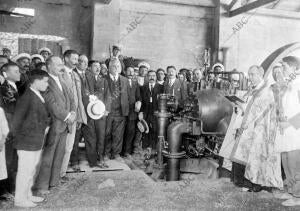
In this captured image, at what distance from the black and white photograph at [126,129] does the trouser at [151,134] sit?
1.0 inches

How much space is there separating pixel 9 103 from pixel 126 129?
3232 millimetres

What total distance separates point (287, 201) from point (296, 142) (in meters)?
0.76

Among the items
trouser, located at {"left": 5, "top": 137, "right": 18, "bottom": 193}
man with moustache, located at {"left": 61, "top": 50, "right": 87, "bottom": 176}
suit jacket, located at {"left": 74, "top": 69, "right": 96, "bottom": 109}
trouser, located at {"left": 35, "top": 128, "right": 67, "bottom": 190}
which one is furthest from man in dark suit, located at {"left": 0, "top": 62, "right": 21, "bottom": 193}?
suit jacket, located at {"left": 74, "top": 69, "right": 96, "bottom": 109}

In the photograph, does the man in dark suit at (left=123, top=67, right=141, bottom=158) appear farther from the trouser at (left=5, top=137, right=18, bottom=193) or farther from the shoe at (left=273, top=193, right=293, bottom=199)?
the shoe at (left=273, top=193, right=293, bottom=199)

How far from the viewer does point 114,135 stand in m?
6.53

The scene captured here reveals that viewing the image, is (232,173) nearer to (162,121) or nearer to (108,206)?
(162,121)

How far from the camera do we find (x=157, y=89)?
7051 millimetres

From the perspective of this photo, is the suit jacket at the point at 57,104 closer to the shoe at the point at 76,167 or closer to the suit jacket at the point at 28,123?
the suit jacket at the point at 28,123

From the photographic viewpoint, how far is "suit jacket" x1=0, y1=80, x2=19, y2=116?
3.98 meters

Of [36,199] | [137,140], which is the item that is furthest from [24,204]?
[137,140]

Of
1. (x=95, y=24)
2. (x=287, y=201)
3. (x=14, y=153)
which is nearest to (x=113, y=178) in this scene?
(x=14, y=153)

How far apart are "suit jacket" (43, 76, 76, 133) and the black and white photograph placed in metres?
0.01

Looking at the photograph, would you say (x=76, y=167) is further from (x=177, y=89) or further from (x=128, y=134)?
(x=177, y=89)

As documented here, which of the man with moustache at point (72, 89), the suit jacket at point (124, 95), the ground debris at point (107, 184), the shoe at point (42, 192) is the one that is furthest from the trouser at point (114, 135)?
the shoe at point (42, 192)
